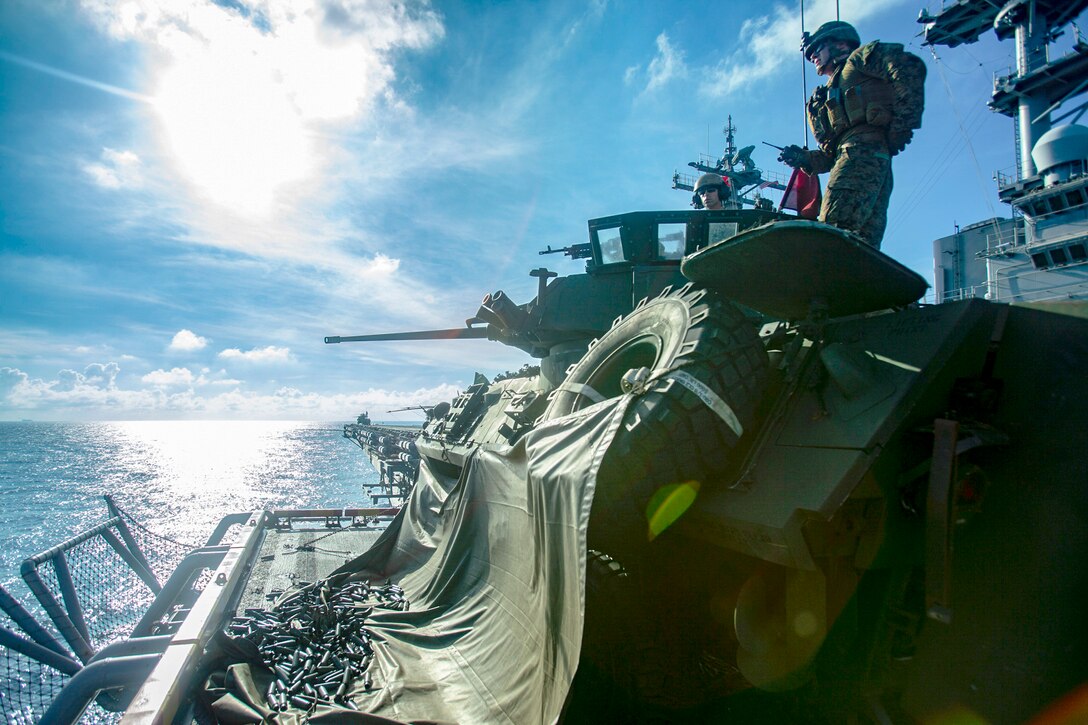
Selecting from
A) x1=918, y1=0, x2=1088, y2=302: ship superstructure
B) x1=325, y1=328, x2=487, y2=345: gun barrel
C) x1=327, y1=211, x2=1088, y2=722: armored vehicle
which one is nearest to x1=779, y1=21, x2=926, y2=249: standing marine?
x1=327, y1=211, x2=1088, y2=722: armored vehicle

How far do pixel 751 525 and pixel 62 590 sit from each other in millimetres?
5683

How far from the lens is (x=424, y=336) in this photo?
13.1 m

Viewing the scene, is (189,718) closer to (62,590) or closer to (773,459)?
(62,590)

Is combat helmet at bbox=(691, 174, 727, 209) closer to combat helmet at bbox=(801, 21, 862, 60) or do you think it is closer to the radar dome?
combat helmet at bbox=(801, 21, 862, 60)

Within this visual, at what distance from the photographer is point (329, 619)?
5848mm

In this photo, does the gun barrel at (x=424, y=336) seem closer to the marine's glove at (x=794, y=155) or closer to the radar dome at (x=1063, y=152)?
the marine's glove at (x=794, y=155)

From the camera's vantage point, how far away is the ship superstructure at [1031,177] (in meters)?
Result: 27.7

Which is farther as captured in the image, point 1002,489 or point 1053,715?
point 1002,489

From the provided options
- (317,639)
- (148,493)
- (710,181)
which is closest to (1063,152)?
(710,181)

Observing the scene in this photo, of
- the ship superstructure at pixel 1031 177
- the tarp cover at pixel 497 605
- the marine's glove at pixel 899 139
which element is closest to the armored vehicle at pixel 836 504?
the tarp cover at pixel 497 605

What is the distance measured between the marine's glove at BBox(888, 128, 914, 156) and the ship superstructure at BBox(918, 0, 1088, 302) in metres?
30.7

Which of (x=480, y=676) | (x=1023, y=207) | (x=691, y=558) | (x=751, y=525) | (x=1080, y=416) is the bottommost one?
(x=480, y=676)

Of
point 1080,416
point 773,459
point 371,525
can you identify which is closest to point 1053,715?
point 1080,416

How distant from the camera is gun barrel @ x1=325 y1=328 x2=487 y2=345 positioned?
39.3ft
